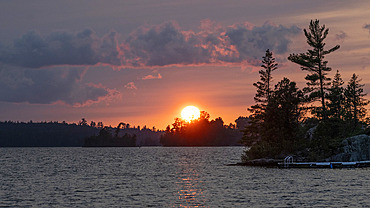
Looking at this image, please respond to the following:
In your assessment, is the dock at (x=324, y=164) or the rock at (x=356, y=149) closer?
the dock at (x=324, y=164)

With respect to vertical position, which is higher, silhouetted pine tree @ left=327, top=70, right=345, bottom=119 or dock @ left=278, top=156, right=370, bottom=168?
silhouetted pine tree @ left=327, top=70, right=345, bottom=119

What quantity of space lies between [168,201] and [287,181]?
22.9m

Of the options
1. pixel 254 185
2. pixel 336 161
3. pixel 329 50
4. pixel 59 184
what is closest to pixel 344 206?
pixel 254 185

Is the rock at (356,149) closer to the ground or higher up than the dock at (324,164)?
higher up

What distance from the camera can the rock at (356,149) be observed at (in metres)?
85.2

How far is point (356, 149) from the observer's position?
86188 millimetres

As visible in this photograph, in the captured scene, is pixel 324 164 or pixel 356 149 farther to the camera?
pixel 356 149

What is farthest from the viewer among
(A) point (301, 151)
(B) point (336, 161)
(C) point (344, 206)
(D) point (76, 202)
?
(A) point (301, 151)

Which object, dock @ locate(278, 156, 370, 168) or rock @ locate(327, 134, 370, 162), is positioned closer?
dock @ locate(278, 156, 370, 168)

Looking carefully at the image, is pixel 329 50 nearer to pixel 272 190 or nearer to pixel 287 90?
pixel 287 90

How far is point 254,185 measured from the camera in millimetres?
58312

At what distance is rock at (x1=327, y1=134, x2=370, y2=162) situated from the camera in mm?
85150

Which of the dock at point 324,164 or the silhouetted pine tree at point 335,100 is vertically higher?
the silhouetted pine tree at point 335,100

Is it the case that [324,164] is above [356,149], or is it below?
below
